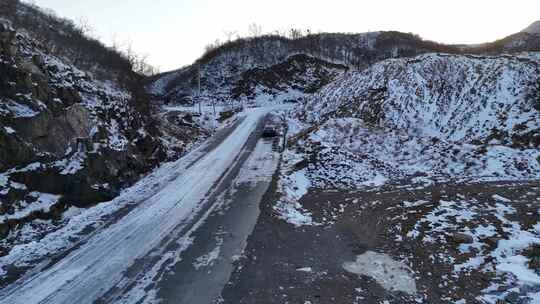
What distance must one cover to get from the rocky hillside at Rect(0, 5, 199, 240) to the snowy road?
300 cm

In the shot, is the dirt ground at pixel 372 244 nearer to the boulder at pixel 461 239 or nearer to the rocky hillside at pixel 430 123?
the boulder at pixel 461 239

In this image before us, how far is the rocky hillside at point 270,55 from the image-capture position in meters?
81.8

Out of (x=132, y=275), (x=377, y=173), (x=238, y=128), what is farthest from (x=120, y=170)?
(x=238, y=128)

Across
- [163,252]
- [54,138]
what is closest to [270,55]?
[54,138]

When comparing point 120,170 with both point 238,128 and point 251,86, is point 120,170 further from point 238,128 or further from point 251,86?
point 251,86

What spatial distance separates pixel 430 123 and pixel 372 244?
18456mm

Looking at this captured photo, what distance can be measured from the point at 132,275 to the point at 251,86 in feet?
227

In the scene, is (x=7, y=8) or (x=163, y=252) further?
(x=7, y=8)

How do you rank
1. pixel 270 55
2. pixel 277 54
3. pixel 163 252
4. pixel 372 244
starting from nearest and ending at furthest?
pixel 163 252
pixel 372 244
pixel 270 55
pixel 277 54

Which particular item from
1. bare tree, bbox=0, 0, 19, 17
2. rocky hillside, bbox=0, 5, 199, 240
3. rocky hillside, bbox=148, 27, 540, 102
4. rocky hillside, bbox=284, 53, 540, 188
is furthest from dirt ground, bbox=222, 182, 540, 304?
rocky hillside, bbox=148, 27, 540, 102

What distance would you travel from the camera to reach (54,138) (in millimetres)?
15969

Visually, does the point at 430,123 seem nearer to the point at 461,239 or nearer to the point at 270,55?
the point at 461,239

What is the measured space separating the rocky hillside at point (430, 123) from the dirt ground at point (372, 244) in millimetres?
2609

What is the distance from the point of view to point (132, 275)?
9.20 m
